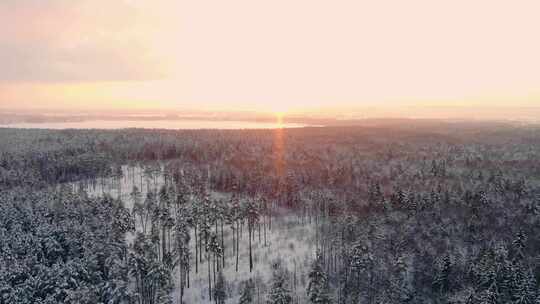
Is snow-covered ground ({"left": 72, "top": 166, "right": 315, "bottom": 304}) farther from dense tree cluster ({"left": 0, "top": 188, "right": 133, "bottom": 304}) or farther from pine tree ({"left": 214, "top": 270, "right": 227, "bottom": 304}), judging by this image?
dense tree cluster ({"left": 0, "top": 188, "right": 133, "bottom": 304})

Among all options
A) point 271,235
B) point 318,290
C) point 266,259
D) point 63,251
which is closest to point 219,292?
point 266,259

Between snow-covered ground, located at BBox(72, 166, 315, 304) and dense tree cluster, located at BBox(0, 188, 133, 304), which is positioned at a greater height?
dense tree cluster, located at BBox(0, 188, 133, 304)

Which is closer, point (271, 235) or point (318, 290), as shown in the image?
point (318, 290)

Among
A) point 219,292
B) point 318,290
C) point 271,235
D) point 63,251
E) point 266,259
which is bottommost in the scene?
point 266,259

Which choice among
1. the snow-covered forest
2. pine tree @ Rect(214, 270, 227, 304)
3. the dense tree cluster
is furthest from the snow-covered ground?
the dense tree cluster

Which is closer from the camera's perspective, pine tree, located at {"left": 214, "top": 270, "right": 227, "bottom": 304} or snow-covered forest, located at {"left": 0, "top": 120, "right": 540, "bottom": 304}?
snow-covered forest, located at {"left": 0, "top": 120, "right": 540, "bottom": 304}

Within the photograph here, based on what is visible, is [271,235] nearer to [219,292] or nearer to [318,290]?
[219,292]

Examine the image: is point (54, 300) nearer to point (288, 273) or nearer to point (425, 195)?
point (288, 273)

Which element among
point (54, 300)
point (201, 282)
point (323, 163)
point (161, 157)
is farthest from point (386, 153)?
point (54, 300)

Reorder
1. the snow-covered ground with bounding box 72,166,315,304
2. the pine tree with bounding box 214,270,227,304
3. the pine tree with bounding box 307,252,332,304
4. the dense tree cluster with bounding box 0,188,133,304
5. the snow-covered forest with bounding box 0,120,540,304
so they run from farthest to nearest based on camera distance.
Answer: the snow-covered ground with bounding box 72,166,315,304 → the pine tree with bounding box 214,270,227,304 → the snow-covered forest with bounding box 0,120,540,304 → the dense tree cluster with bounding box 0,188,133,304 → the pine tree with bounding box 307,252,332,304
